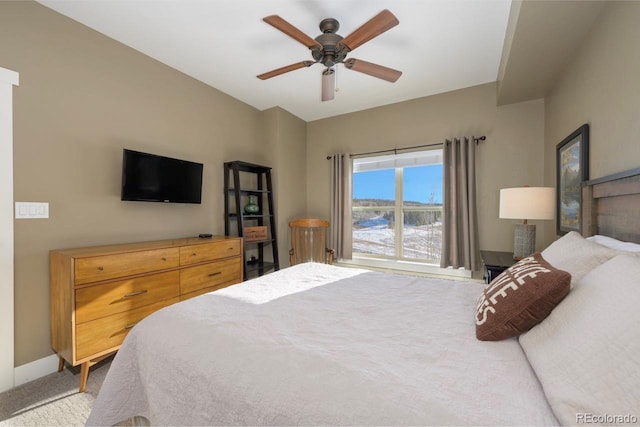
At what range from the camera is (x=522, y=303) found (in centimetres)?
92

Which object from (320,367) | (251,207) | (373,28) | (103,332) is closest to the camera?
(320,367)

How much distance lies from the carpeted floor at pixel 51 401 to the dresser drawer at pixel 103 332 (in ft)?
0.82

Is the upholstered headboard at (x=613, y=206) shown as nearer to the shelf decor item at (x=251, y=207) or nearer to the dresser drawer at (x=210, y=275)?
the dresser drawer at (x=210, y=275)

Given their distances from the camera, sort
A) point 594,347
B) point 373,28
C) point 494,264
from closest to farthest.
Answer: point 594,347, point 373,28, point 494,264

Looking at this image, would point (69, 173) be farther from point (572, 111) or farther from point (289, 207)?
point (572, 111)

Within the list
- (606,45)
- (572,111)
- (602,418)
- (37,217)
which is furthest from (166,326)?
(572,111)

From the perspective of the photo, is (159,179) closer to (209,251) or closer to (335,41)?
(209,251)

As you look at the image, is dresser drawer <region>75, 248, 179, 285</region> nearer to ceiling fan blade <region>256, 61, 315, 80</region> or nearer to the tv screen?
the tv screen

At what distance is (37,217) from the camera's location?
6.28 ft

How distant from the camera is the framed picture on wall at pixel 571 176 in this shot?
1.84 m

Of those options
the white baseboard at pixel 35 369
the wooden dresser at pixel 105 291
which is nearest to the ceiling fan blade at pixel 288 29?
the wooden dresser at pixel 105 291

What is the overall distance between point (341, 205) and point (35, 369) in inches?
129

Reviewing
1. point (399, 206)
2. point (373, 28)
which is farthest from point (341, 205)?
point (373, 28)

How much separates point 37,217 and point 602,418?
2962mm
